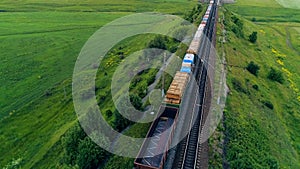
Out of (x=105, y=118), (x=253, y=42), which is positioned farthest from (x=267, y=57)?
(x=105, y=118)

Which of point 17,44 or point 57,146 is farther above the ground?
point 17,44

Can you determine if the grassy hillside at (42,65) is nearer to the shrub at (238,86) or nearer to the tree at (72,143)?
the tree at (72,143)

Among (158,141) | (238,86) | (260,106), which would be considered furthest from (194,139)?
(238,86)

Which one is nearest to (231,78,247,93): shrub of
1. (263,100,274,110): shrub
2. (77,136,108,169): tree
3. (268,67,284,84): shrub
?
(263,100,274,110): shrub

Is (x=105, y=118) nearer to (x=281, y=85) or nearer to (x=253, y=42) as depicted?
(x=281, y=85)

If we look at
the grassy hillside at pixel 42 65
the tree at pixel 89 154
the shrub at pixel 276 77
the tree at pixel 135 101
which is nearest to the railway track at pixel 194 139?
the tree at pixel 135 101

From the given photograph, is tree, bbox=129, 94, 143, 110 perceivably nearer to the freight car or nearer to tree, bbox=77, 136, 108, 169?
the freight car
